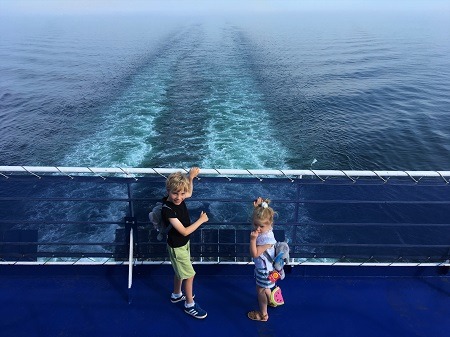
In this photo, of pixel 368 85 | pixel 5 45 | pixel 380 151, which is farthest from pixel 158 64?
pixel 5 45

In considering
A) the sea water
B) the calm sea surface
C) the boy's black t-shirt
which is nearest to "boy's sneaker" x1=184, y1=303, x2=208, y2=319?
the boy's black t-shirt

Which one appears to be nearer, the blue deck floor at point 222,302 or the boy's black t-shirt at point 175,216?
the boy's black t-shirt at point 175,216

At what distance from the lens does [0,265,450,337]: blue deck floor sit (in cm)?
365

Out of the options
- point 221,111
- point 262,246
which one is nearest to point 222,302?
point 262,246

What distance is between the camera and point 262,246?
10.8 feet

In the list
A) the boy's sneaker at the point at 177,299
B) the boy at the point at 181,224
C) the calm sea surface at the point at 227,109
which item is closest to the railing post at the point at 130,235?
the boy's sneaker at the point at 177,299

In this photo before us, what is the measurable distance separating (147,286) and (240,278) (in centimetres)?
116

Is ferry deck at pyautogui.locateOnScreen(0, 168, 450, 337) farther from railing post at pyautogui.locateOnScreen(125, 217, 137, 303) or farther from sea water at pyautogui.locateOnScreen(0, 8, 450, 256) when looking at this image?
sea water at pyautogui.locateOnScreen(0, 8, 450, 256)

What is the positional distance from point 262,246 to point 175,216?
2.90 ft

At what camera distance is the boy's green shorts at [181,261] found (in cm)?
345

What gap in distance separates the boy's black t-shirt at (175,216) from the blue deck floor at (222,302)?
0.98 m

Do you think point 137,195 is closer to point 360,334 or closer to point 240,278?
point 240,278

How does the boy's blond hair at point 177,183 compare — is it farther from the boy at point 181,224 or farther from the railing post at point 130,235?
the railing post at point 130,235

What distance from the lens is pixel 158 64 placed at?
3534cm
